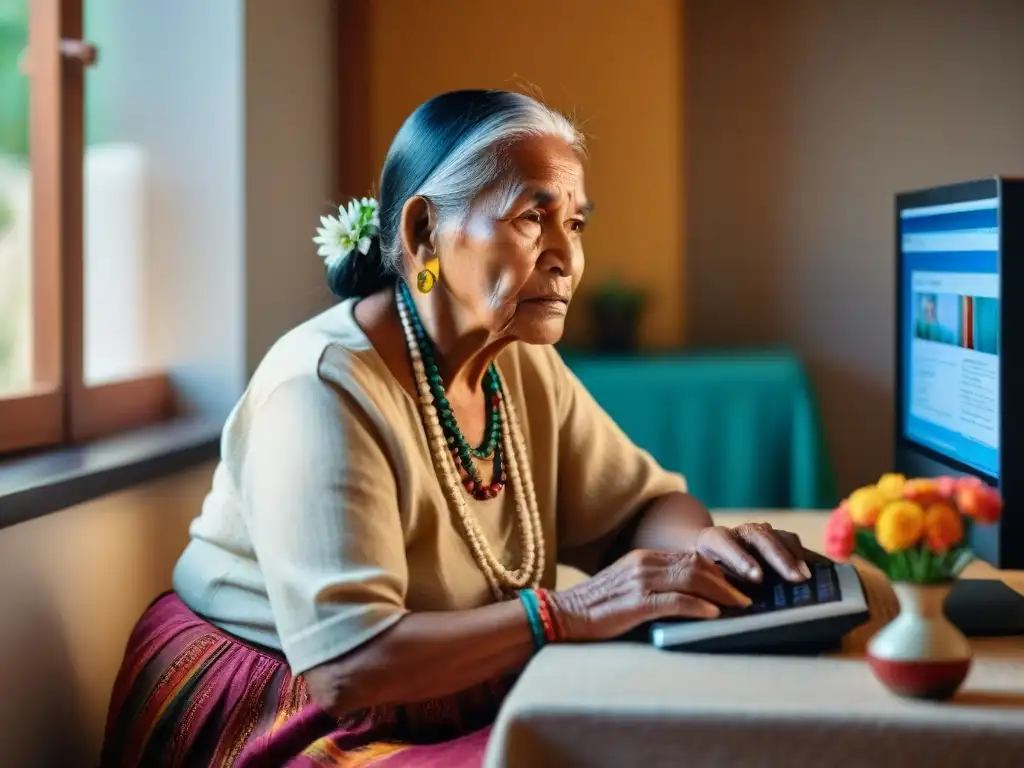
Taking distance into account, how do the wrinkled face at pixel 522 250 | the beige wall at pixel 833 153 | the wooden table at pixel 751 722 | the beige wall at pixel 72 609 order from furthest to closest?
the beige wall at pixel 833 153 → the beige wall at pixel 72 609 → the wrinkled face at pixel 522 250 → the wooden table at pixel 751 722

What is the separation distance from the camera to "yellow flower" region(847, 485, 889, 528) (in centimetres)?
94

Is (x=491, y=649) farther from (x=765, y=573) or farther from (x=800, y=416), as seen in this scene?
(x=800, y=416)

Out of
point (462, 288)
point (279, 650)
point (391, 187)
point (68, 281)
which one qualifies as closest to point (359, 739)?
point (279, 650)

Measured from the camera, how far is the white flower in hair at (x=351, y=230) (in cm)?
150

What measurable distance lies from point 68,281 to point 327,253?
61cm

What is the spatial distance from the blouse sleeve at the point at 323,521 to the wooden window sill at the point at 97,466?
0.32 meters

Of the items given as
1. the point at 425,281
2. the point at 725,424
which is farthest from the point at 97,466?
the point at 725,424

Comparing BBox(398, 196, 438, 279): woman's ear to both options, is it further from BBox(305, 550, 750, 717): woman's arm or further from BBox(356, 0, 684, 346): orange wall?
BBox(356, 0, 684, 346): orange wall

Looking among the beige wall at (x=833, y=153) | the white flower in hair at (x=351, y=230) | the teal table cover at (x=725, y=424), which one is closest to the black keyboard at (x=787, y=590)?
the white flower in hair at (x=351, y=230)

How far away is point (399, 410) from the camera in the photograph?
54.2 inches

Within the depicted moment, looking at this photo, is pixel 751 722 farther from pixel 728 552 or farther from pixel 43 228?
pixel 43 228

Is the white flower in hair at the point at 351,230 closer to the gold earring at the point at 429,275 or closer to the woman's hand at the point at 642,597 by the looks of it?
the gold earring at the point at 429,275

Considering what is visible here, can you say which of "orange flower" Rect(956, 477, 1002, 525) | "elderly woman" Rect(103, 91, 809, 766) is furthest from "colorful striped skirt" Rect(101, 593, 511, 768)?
"orange flower" Rect(956, 477, 1002, 525)

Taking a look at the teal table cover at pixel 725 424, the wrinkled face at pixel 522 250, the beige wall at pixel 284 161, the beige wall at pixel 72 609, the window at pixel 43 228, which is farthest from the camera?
the teal table cover at pixel 725 424
